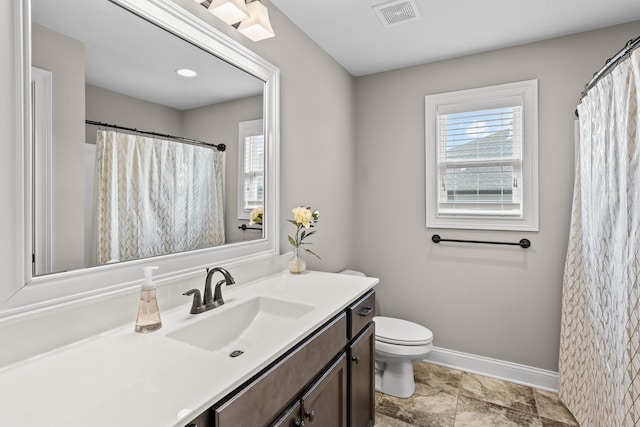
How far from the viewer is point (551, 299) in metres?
2.32

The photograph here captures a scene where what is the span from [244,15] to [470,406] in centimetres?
258

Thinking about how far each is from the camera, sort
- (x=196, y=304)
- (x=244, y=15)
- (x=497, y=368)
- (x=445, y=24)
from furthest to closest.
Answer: (x=497, y=368)
(x=445, y=24)
(x=244, y=15)
(x=196, y=304)

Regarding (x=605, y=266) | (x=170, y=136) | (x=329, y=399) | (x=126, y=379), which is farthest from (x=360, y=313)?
(x=605, y=266)

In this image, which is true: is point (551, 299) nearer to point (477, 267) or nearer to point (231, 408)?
point (477, 267)

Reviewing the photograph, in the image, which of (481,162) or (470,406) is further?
(481,162)

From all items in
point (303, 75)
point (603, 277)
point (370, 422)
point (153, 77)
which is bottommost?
point (370, 422)

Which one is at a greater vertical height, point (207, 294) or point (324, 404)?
point (207, 294)

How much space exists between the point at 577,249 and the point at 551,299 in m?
0.48

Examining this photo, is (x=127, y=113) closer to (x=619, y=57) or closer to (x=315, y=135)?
(x=315, y=135)

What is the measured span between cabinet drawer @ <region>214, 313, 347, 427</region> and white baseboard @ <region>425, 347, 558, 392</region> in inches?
66.2

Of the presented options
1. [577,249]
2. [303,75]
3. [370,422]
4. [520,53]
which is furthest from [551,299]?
[303,75]

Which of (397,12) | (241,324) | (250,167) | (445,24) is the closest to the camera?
(241,324)

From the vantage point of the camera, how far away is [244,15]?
1.46 m

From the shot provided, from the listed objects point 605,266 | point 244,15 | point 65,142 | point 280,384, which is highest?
point 244,15
